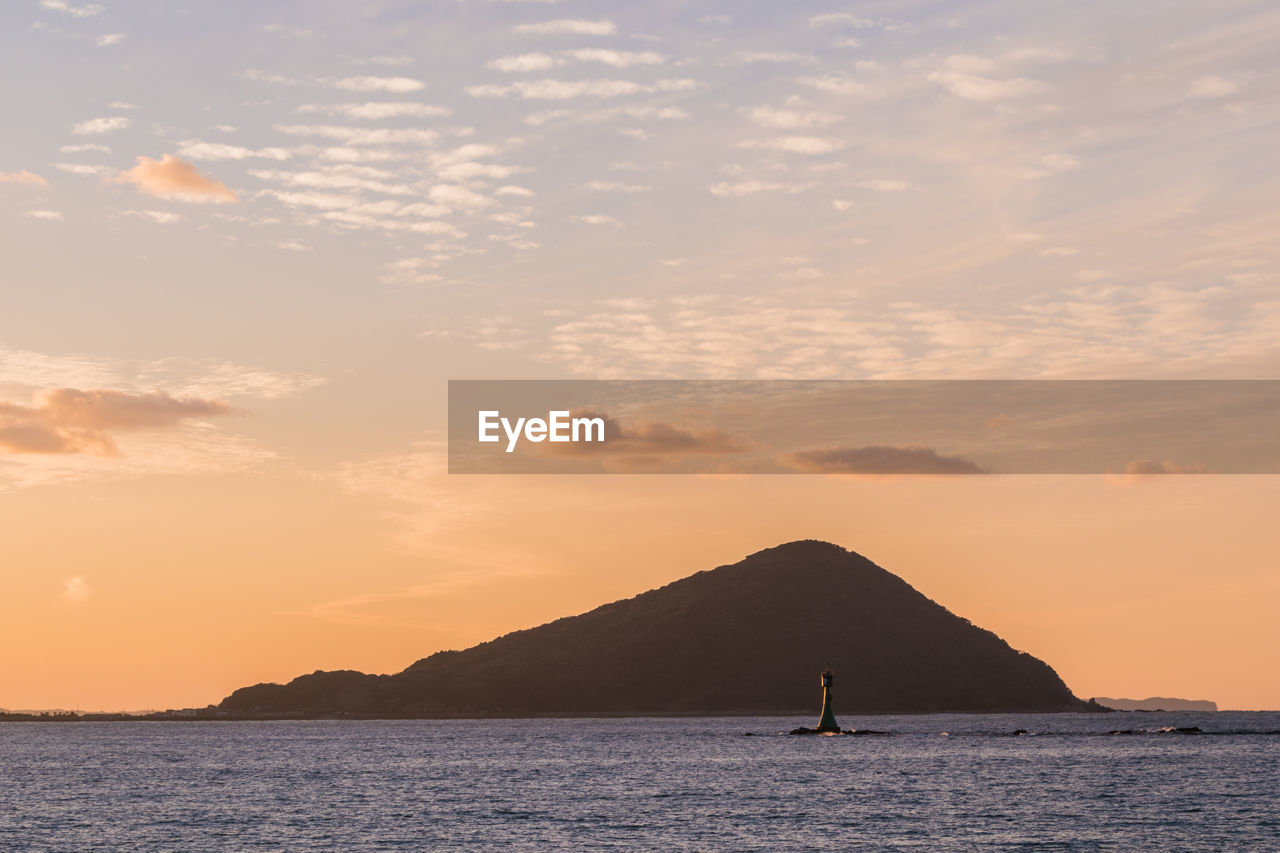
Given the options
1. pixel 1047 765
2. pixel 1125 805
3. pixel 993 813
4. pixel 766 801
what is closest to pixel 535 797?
pixel 766 801

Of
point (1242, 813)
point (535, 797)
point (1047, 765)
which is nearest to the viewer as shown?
point (1242, 813)

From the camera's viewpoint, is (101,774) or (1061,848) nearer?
(1061,848)

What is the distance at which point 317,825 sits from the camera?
107000 mm

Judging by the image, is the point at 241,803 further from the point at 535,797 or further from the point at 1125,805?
the point at 1125,805

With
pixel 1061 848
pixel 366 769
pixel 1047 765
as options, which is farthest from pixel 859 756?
pixel 1061 848

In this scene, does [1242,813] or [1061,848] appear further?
[1242,813]

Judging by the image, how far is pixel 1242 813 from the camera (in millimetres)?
106812

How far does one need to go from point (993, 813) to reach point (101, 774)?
125 metres

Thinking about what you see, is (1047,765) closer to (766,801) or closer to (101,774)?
(766,801)

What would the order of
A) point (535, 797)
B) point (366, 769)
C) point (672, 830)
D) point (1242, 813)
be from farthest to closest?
Answer: point (366, 769) < point (535, 797) < point (1242, 813) < point (672, 830)

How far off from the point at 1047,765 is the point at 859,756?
98.9 feet

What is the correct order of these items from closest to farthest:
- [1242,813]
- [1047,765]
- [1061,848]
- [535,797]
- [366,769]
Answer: [1061,848]
[1242,813]
[535,797]
[1047,765]
[366,769]

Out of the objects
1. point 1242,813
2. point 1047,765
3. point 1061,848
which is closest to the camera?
point 1061,848

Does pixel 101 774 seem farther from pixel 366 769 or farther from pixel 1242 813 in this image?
pixel 1242 813
